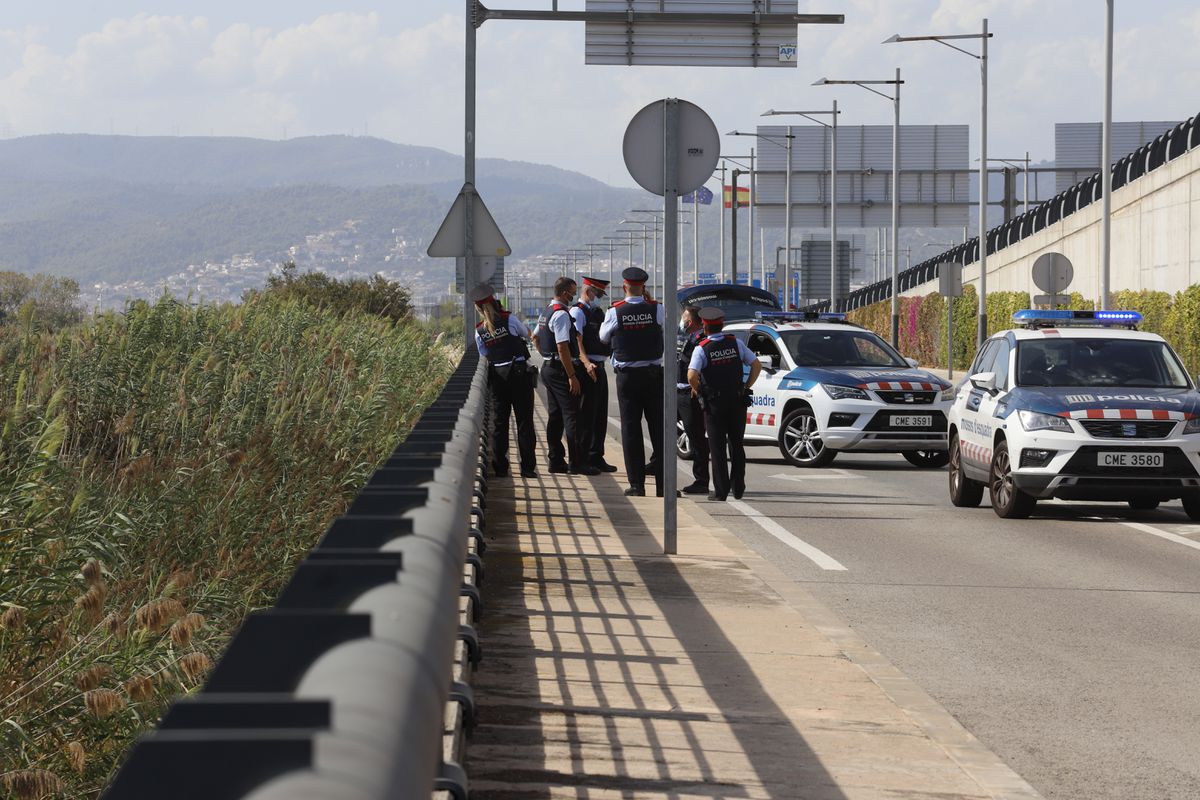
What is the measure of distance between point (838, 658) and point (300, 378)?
5.60m

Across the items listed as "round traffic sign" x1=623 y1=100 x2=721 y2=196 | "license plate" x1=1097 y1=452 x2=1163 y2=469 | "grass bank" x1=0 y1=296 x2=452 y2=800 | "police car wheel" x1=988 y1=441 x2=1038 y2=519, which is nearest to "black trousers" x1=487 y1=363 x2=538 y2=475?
"grass bank" x1=0 y1=296 x2=452 y2=800

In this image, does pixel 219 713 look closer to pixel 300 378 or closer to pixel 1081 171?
pixel 300 378

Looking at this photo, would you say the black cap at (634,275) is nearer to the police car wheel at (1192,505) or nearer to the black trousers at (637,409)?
the black trousers at (637,409)

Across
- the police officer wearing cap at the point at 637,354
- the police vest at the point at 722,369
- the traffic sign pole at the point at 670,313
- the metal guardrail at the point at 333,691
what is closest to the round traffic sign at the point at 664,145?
the traffic sign pole at the point at 670,313

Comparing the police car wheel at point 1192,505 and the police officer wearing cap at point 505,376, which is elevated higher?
the police officer wearing cap at point 505,376

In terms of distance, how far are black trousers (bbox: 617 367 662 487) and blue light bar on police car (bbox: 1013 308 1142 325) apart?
3.40 m

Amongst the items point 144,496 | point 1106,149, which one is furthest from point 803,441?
point 1106,149

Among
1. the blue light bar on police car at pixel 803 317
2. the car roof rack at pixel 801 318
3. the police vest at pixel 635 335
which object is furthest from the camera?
the blue light bar on police car at pixel 803 317

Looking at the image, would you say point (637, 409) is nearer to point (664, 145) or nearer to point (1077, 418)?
point (1077, 418)

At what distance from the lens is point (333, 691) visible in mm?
1871

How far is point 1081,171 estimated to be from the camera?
84812mm

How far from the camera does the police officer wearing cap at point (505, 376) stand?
17.5 metres

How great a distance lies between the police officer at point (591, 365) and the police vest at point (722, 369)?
128cm

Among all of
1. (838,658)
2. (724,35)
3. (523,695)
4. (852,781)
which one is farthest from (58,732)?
(724,35)
